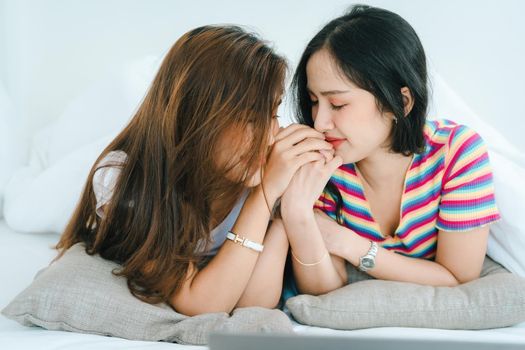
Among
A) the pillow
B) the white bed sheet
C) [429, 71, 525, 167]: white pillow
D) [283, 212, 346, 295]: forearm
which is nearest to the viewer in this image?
the white bed sheet

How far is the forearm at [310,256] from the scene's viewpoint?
1.25 m

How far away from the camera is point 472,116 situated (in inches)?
69.7

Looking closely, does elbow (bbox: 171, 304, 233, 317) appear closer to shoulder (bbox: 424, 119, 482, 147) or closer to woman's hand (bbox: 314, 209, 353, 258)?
woman's hand (bbox: 314, 209, 353, 258)

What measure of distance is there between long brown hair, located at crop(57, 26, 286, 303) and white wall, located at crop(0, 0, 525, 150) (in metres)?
1.01

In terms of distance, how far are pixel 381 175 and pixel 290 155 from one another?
→ 0.23 meters

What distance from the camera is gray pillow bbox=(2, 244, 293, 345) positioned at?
3.54ft

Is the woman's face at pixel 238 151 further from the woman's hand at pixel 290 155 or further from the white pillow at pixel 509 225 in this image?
the white pillow at pixel 509 225

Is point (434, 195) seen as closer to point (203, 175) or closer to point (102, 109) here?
point (203, 175)

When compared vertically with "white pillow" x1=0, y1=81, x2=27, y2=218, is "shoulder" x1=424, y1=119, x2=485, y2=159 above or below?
above

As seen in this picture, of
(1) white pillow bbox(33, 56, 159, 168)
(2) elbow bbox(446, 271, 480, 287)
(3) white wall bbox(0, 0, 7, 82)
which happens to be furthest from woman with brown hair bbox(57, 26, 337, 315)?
(3) white wall bbox(0, 0, 7, 82)

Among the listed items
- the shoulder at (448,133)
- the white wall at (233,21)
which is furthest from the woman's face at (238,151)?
the white wall at (233,21)

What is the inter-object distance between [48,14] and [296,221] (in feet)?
4.56

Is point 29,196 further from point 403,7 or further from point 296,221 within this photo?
point 403,7

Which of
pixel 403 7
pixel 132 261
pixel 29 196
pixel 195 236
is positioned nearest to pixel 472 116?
pixel 403 7
